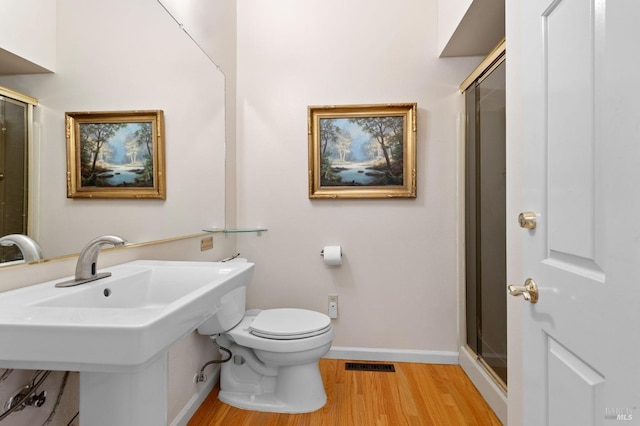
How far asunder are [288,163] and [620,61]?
189cm

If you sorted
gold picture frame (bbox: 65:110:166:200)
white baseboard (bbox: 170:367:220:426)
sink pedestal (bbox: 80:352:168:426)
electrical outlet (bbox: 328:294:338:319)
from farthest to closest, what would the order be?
electrical outlet (bbox: 328:294:338:319), white baseboard (bbox: 170:367:220:426), gold picture frame (bbox: 65:110:166:200), sink pedestal (bbox: 80:352:168:426)

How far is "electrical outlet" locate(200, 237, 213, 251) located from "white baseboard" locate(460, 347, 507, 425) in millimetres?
1743

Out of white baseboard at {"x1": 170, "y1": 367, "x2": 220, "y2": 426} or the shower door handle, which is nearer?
the shower door handle

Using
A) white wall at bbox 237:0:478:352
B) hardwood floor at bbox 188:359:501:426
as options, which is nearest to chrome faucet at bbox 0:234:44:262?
hardwood floor at bbox 188:359:501:426

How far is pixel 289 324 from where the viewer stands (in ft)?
5.72

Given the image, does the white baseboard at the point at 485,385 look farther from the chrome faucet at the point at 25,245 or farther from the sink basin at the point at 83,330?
the chrome faucet at the point at 25,245

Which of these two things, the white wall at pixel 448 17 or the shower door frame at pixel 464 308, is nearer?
the shower door frame at pixel 464 308

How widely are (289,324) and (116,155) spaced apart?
3.80ft

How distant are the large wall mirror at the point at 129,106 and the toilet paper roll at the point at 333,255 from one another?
726 millimetres

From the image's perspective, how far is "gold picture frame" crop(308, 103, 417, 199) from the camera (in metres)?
2.19

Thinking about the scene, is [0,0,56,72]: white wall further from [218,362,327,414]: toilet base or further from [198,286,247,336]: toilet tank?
[218,362,327,414]: toilet base

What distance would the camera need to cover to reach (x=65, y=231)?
1.00m

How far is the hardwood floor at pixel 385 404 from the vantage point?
160 cm

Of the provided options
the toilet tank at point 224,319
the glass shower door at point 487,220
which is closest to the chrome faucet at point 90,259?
the toilet tank at point 224,319
